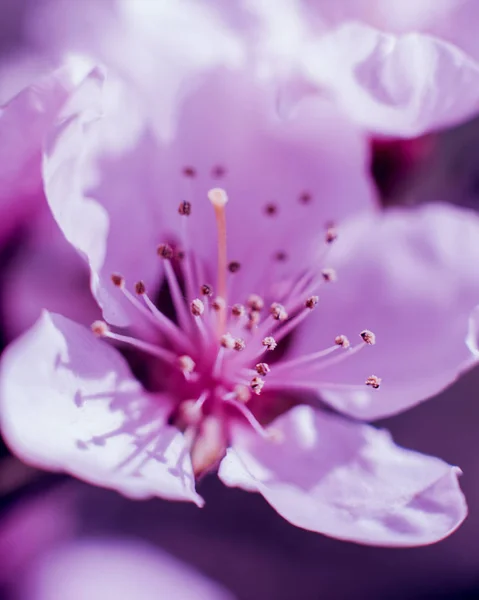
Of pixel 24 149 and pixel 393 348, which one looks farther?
pixel 393 348

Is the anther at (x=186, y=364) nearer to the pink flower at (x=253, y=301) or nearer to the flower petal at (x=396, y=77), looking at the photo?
the pink flower at (x=253, y=301)

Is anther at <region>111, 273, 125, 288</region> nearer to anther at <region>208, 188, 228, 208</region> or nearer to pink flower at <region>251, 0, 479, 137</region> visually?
anther at <region>208, 188, 228, 208</region>

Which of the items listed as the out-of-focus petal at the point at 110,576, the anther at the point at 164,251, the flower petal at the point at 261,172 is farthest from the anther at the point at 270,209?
the out-of-focus petal at the point at 110,576

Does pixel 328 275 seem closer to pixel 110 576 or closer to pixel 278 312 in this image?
pixel 278 312

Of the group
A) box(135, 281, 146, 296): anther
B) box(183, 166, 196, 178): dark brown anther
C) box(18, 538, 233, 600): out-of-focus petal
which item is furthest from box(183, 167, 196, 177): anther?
box(18, 538, 233, 600): out-of-focus petal

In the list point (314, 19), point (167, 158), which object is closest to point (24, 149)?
point (167, 158)

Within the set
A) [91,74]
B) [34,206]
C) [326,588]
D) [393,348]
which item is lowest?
[326,588]

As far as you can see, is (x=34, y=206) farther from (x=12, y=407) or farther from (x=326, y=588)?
(x=326, y=588)
